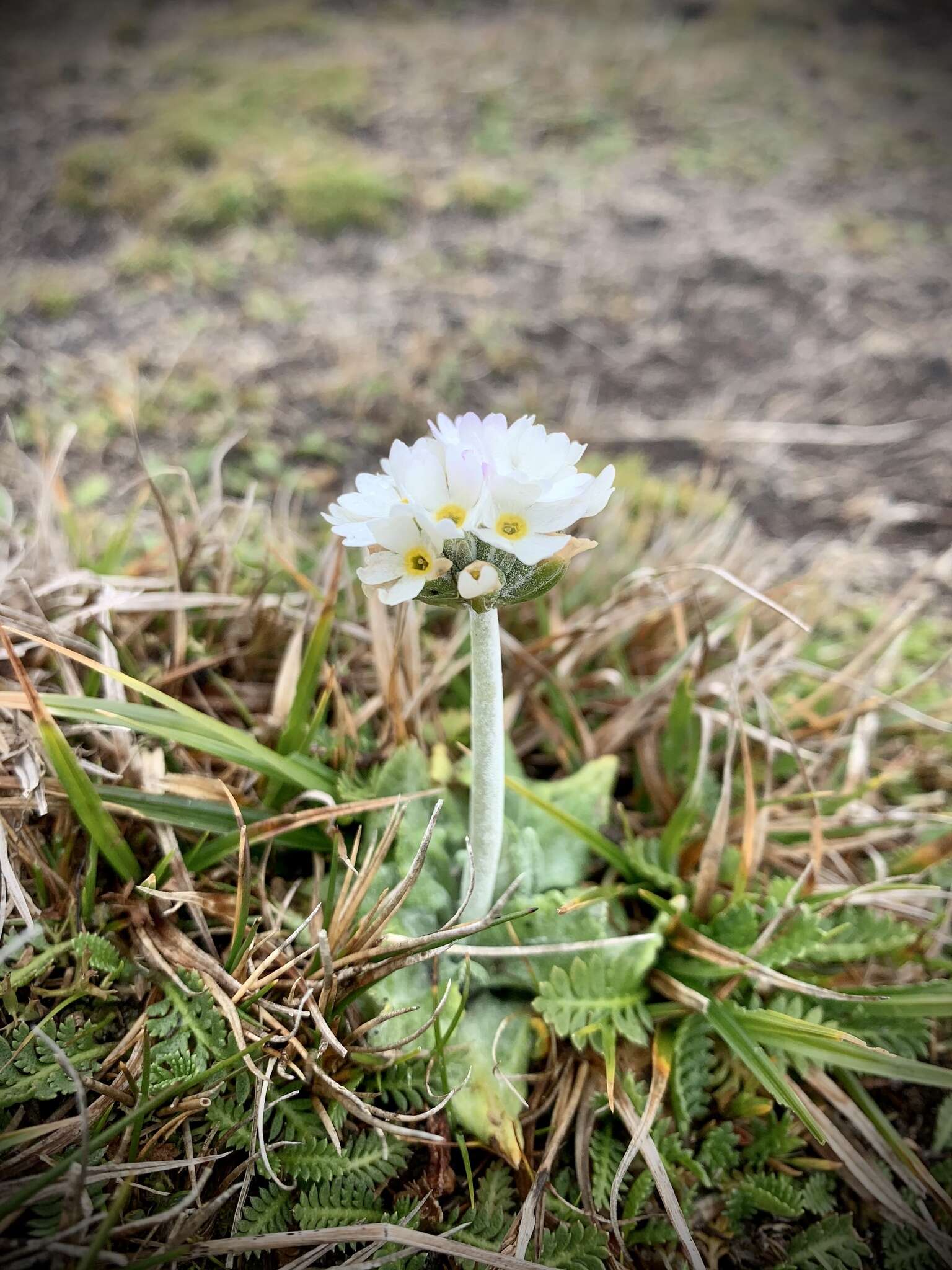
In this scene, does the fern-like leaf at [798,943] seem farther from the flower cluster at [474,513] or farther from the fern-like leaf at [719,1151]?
the flower cluster at [474,513]

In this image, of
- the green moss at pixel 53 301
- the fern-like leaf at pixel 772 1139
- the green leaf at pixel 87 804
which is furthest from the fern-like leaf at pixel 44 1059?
the green moss at pixel 53 301

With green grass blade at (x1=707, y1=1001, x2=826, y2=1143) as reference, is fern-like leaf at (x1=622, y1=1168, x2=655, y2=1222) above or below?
below

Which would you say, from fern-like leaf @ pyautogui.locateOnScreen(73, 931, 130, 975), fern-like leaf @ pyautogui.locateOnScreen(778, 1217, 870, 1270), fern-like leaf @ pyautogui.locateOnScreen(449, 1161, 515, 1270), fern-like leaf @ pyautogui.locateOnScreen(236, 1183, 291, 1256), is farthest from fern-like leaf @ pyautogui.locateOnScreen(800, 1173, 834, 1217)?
fern-like leaf @ pyautogui.locateOnScreen(73, 931, 130, 975)

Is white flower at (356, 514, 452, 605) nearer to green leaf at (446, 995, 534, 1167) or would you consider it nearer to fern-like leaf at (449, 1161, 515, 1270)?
green leaf at (446, 995, 534, 1167)

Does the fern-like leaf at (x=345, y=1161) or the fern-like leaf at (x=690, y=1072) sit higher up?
the fern-like leaf at (x=345, y=1161)

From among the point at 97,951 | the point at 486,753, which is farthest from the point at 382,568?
the point at 97,951

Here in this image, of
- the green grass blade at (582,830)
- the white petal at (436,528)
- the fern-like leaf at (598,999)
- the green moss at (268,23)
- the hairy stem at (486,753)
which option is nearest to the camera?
the white petal at (436,528)

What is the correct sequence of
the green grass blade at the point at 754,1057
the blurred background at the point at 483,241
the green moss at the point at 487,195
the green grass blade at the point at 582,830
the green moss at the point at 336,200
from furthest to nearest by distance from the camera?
the green moss at the point at 487,195 < the green moss at the point at 336,200 < the blurred background at the point at 483,241 < the green grass blade at the point at 582,830 < the green grass blade at the point at 754,1057
